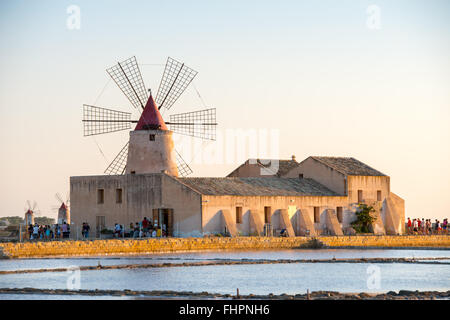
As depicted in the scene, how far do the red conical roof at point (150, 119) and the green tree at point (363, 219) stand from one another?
9272 mm

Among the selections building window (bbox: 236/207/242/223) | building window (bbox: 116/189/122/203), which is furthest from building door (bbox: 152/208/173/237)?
building window (bbox: 236/207/242/223)

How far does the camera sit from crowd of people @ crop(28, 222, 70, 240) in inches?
1432

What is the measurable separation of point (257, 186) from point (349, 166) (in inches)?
255

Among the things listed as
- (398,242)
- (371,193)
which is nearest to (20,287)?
(398,242)

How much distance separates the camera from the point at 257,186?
40594 mm

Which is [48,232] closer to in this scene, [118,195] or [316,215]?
[118,195]

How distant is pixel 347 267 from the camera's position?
2741 cm

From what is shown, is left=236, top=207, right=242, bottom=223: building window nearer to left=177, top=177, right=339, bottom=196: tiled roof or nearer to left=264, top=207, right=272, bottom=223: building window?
left=177, top=177, right=339, bottom=196: tiled roof

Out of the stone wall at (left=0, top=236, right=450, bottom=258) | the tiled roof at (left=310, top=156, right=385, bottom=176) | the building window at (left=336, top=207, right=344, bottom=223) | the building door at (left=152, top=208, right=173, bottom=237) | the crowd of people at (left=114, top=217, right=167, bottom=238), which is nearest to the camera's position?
the stone wall at (left=0, top=236, right=450, bottom=258)

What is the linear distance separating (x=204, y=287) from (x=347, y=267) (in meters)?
7.37

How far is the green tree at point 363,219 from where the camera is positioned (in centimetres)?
4312

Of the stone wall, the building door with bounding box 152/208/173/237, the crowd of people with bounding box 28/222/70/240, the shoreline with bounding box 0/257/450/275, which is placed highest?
the building door with bounding box 152/208/173/237

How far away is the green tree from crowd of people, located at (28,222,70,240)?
487 inches

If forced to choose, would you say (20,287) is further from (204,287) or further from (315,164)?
(315,164)
